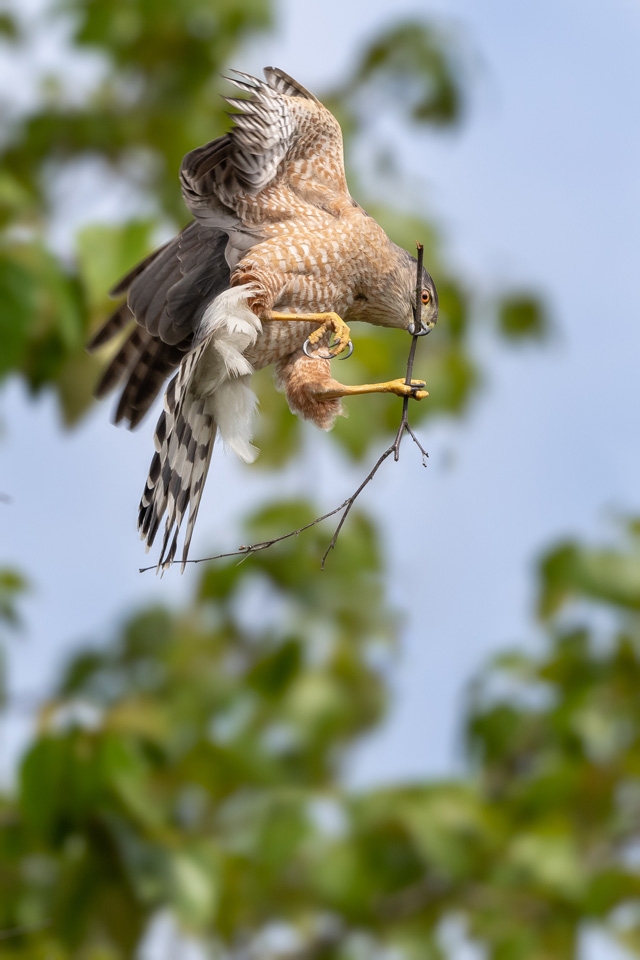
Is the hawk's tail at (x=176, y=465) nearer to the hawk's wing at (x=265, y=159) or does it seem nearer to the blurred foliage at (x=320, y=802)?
the hawk's wing at (x=265, y=159)

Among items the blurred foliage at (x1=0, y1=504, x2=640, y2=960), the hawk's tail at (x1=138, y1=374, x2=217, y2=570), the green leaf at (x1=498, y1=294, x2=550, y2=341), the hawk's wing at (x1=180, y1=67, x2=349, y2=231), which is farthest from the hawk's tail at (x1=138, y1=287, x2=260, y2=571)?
the green leaf at (x1=498, y1=294, x2=550, y2=341)

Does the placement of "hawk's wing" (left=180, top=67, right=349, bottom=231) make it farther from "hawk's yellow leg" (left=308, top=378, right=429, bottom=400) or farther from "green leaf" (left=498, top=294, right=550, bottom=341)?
"green leaf" (left=498, top=294, right=550, bottom=341)

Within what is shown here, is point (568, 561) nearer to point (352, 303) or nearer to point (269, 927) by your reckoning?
point (269, 927)

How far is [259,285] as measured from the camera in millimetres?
1236

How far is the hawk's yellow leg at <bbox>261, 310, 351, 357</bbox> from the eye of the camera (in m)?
1.24

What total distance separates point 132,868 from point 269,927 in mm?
1795

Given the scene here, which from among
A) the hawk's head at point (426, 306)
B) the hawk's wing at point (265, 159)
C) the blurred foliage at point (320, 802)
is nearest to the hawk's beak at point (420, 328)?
the hawk's head at point (426, 306)

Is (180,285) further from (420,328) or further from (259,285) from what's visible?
(420,328)

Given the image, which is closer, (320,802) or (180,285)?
(180,285)

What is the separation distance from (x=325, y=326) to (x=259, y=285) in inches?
3.6

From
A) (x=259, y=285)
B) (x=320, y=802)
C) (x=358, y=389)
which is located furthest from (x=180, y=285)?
(x=320, y=802)

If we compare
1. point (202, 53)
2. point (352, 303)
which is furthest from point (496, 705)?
point (352, 303)

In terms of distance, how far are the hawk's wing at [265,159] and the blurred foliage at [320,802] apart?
2.18 metres

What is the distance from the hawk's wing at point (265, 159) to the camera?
126 centimetres
